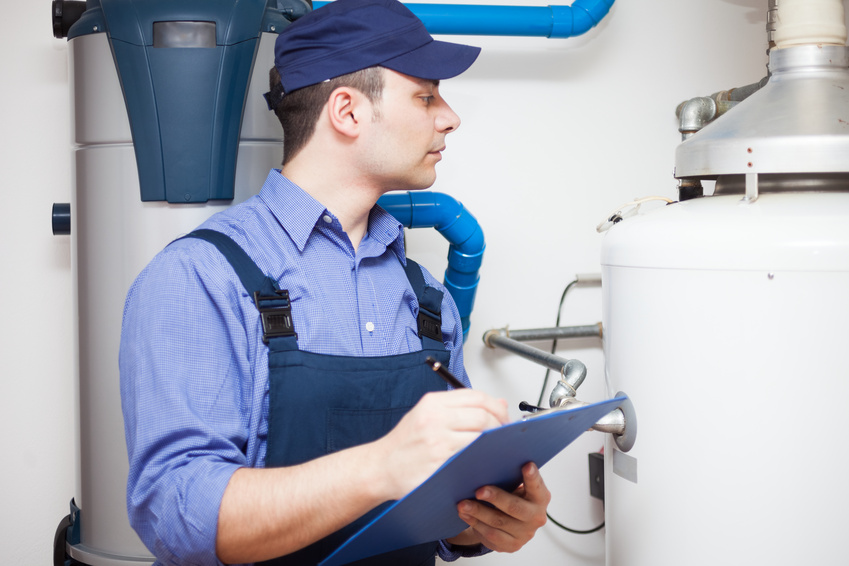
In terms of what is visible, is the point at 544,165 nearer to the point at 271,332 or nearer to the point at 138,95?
the point at 138,95

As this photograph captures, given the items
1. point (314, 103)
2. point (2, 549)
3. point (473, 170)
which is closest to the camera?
point (314, 103)

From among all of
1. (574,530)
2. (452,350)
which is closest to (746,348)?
(452,350)

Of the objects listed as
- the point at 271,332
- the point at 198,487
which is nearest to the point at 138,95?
the point at 271,332

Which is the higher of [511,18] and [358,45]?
[511,18]

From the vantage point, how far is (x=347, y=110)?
3.40 feet

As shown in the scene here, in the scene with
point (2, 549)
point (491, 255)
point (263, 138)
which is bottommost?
point (2, 549)

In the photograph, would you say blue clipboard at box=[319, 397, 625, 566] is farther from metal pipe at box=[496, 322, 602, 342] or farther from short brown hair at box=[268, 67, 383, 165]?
metal pipe at box=[496, 322, 602, 342]

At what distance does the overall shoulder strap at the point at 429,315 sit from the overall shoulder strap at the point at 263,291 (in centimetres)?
23

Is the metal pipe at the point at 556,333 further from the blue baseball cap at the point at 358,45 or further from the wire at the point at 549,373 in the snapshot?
the blue baseball cap at the point at 358,45

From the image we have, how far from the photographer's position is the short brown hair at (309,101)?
1038mm

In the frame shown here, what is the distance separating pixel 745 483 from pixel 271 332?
58cm

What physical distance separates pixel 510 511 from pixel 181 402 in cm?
37

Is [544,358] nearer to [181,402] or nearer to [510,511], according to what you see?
[510,511]

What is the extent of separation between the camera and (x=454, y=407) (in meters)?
0.69
